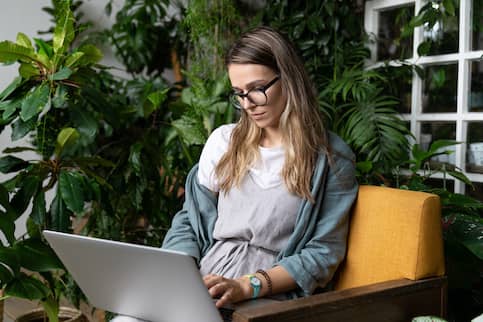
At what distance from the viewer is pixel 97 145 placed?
10.5 feet

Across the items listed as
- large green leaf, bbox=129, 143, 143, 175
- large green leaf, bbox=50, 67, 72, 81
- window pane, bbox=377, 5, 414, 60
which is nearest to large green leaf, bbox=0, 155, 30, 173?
large green leaf, bbox=50, 67, 72, 81

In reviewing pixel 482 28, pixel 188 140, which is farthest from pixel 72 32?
pixel 482 28

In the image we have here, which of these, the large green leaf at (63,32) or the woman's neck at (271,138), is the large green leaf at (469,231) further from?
the large green leaf at (63,32)

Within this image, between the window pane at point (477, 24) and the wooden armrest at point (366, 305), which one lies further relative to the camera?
the window pane at point (477, 24)

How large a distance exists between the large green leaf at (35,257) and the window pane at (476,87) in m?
1.72

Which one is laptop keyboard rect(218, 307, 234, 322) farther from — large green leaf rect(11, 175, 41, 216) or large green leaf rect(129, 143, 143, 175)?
large green leaf rect(129, 143, 143, 175)

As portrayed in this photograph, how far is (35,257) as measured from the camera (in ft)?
6.24

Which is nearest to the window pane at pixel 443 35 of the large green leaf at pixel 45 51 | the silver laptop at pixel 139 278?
the large green leaf at pixel 45 51

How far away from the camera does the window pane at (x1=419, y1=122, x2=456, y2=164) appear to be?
2385 mm

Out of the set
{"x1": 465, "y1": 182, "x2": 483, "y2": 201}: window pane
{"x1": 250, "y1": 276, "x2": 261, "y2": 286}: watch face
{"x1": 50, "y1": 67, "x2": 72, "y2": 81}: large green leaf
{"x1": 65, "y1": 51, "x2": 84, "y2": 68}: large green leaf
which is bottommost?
{"x1": 250, "y1": 276, "x2": 261, "y2": 286}: watch face

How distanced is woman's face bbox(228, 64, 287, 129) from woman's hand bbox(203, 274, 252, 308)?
498 millimetres

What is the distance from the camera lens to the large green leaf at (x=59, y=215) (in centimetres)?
212

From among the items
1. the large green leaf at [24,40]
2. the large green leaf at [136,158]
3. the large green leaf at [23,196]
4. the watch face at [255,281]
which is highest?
the large green leaf at [24,40]

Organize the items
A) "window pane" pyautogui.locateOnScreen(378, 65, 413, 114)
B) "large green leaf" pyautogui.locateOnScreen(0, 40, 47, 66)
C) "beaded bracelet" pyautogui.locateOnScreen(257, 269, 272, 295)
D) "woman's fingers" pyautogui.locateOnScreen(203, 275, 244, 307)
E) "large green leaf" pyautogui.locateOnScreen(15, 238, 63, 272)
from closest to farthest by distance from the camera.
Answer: "woman's fingers" pyautogui.locateOnScreen(203, 275, 244, 307)
"beaded bracelet" pyautogui.locateOnScreen(257, 269, 272, 295)
"large green leaf" pyautogui.locateOnScreen(15, 238, 63, 272)
"large green leaf" pyautogui.locateOnScreen(0, 40, 47, 66)
"window pane" pyautogui.locateOnScreen(378, 65, 413, 114)
